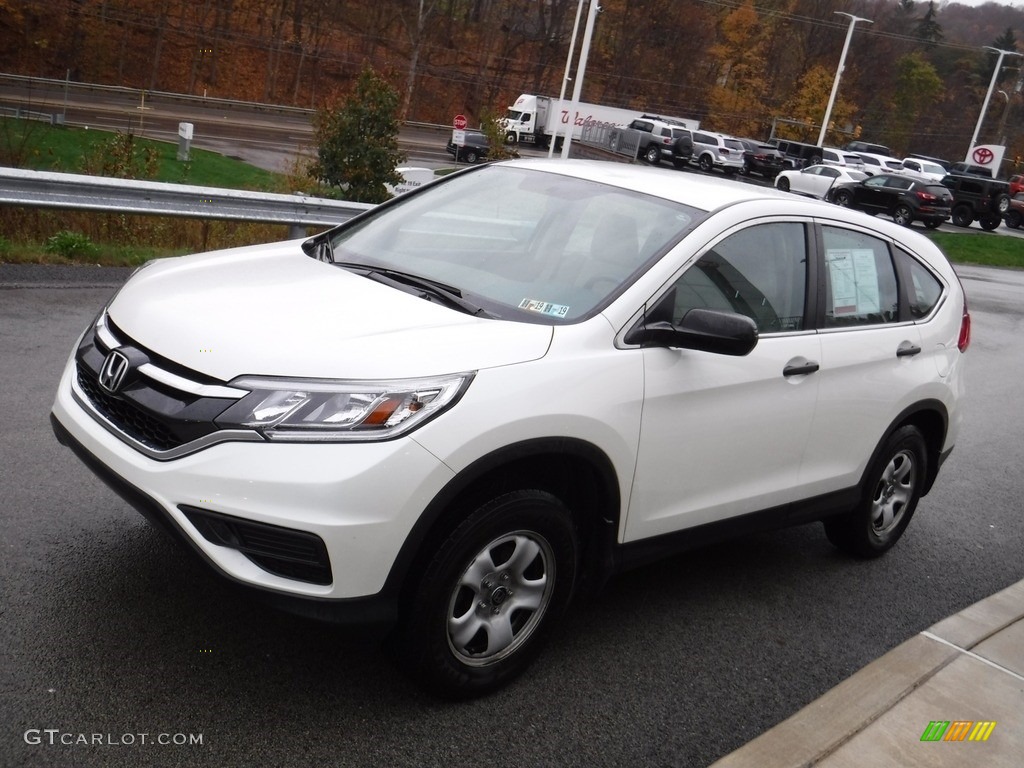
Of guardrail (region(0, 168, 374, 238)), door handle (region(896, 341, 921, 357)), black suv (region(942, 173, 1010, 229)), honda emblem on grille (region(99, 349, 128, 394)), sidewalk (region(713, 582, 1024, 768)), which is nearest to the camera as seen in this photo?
honda emblem on grille (region(99, 349, 128, 394))

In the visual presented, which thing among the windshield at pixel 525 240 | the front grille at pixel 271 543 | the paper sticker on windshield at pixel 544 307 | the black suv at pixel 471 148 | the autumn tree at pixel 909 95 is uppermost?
the autumn tree at pixel 909 95

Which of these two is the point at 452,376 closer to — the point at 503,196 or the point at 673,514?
the point at 673,514

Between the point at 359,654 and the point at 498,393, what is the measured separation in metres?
1.21

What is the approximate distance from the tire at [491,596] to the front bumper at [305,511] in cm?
20

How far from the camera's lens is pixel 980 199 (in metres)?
43.1

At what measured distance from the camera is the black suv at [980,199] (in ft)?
141

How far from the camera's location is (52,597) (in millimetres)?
3930

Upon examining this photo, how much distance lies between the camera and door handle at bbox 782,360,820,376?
4.46 metres

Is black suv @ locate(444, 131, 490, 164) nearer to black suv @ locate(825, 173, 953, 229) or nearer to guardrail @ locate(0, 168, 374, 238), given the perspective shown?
black suv @ locate(825, 173, 953, 229)

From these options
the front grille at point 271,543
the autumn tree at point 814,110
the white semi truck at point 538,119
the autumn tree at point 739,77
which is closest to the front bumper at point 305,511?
the front grille at point 271,543

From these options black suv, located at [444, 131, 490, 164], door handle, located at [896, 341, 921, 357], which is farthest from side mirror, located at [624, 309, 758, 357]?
black suv, located at [444, 131, 490, 164]

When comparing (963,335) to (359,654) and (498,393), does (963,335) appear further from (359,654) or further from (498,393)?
(359,654)

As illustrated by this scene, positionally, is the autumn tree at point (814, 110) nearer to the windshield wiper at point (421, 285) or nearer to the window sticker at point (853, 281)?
the window sticker at point (853, 281)

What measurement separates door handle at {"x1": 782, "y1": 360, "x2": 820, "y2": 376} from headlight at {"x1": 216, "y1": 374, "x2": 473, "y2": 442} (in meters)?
1.78
